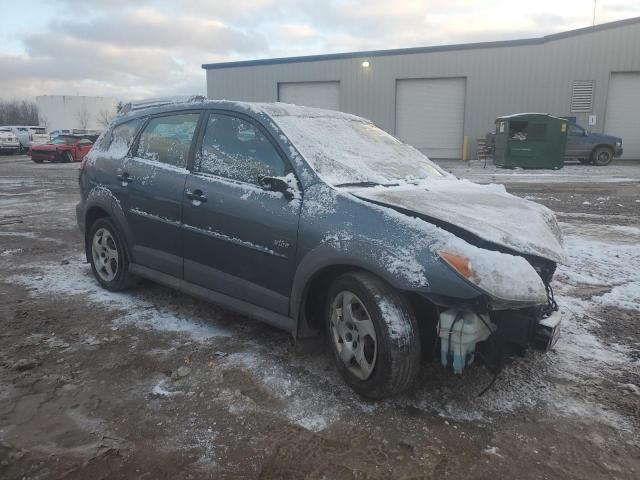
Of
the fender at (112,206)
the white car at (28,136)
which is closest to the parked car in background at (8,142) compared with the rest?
the white car at (28,136)

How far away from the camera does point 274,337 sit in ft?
12.7

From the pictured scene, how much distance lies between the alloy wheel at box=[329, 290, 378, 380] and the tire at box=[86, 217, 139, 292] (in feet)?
7.84

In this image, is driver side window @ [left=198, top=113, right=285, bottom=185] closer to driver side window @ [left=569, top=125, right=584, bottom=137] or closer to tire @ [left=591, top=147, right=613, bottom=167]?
driver side window @ [left=569, top=125, right=584, bottom=137]

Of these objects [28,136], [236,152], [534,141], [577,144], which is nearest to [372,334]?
[236,152]

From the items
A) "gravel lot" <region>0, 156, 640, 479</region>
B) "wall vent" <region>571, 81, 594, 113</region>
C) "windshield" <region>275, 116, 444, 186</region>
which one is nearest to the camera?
"gravel lot" <region>0, 156, 640, 479</region>

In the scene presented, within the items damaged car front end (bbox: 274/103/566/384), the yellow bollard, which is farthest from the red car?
damaged car front end (bbox: 274/103/566/384)

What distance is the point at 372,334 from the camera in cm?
288

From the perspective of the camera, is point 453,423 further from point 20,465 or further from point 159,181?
point 159,181

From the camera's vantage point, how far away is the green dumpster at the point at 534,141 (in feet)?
63.6

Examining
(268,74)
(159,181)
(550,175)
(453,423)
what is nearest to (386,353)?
(453,423)

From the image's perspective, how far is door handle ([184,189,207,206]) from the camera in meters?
3.76

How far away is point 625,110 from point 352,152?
26549 mm

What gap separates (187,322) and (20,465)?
1809 millimetres

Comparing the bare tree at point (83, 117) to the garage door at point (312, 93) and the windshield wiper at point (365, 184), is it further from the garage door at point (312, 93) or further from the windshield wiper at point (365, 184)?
the windshield wiper at point (365, 184)
